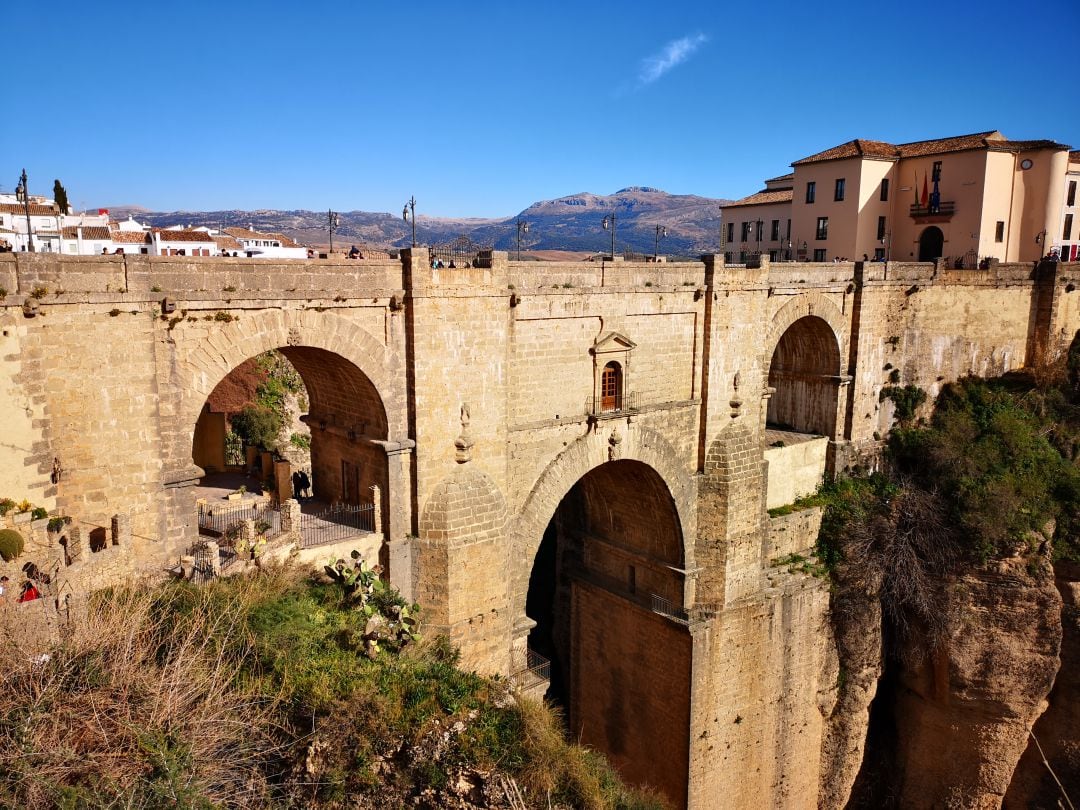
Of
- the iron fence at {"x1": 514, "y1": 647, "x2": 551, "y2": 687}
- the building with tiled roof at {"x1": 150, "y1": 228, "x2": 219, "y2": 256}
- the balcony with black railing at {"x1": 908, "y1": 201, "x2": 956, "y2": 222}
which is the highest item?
the balcony with black railing at {"x1": 908, "y1": 201, "x2": 956, "y2": 222}

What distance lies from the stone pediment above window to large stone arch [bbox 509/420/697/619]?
53.9 inches

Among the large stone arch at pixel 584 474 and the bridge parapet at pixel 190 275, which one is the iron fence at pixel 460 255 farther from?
the large stone arch at pixel 584 474

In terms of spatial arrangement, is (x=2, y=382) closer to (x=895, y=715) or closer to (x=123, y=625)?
(x=123, y=625)

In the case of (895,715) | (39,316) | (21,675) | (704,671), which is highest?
(39,316)

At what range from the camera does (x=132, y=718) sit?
8.43 meters

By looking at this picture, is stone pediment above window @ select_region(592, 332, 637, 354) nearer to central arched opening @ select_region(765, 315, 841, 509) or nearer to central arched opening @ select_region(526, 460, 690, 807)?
central arched opening @ select_region(526, 460, 690, 807)

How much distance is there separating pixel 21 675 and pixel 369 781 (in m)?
3.79

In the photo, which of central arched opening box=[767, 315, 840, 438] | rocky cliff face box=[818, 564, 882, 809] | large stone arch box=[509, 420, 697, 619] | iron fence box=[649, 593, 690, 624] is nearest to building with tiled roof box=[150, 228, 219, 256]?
central arched opening box=[767, 315, 840, 438]

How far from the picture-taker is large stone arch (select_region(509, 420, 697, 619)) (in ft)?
47.3

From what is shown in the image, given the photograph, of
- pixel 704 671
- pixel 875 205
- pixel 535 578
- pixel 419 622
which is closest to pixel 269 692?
pixel 419 622

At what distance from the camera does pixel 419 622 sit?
42.0 feet

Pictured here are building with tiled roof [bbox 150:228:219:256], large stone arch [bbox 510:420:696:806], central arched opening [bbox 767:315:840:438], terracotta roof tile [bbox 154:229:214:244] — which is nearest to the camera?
large stone arch [bbox 510:420:696:806]

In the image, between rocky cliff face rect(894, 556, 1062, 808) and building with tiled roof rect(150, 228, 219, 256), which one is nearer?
rocky cliff face rect(894, 556, 1062, 808)

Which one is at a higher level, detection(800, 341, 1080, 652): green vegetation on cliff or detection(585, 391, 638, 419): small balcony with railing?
detection(585, 391, 638, 419): small balcony with railing
